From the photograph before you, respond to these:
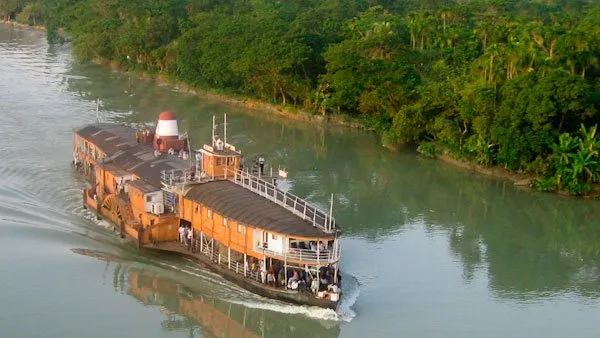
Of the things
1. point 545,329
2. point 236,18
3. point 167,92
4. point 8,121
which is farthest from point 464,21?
point 545,329

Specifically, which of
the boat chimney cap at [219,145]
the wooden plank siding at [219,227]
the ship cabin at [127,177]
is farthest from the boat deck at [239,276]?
the boat chimney cap at [219,145]

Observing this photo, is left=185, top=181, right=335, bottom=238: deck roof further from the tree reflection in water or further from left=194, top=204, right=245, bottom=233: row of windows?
the tree reflection in water

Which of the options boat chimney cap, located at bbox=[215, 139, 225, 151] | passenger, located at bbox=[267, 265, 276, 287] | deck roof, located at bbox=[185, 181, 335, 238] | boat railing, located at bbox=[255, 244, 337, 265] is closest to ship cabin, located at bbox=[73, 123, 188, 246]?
deck roof, located at bbox=[185, 181, 335, 238]

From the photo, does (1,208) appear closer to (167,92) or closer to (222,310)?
(222,310)

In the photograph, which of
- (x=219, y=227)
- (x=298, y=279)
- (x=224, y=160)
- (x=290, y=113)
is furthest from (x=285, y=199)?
(x=290, y=113)

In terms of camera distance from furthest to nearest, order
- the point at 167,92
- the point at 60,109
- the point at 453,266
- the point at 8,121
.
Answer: the point at 167,92 → the point at 60,109 → the point at 8,121 → the point at 453,266

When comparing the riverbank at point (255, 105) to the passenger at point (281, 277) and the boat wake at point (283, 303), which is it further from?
the passenger at point (281, 277)

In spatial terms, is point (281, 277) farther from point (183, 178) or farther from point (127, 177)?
point (127, 177)
